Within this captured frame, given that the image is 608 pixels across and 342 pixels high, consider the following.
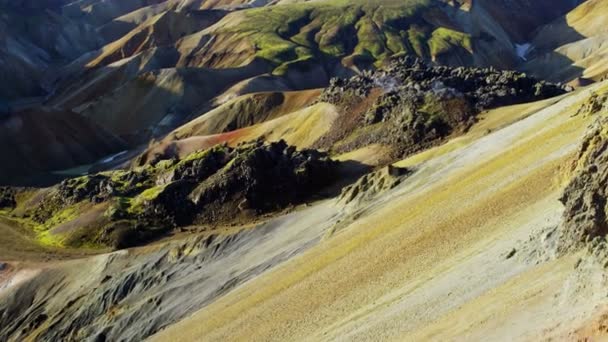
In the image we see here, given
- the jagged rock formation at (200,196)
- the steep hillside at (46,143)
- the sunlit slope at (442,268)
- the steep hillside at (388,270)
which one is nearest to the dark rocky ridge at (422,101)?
the steep hillside at (388,270)

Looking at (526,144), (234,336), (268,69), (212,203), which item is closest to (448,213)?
(526,144)

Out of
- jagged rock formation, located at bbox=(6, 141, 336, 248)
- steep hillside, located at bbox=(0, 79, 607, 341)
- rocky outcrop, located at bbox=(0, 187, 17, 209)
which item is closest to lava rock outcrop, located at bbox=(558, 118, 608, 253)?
steep hillside, located at bbox=(0, 79, 607, 341)

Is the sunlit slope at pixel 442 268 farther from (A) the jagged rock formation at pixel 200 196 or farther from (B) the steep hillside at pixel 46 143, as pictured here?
(B) the steep hillside at pixel 46 143

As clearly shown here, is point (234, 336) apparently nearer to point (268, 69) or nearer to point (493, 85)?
point (493, 85)

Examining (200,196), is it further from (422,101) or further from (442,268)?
(442,268)

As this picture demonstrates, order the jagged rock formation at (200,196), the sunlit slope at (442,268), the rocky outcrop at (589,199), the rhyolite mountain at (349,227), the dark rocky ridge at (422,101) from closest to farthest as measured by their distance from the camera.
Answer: the sunlit slope at (442,268)
the rocky outcrop at (589,199)
the rhyolite mountain at (349,227)
the jagged rock formation at (200,196)
the dark rocky ridge at (422,101)
